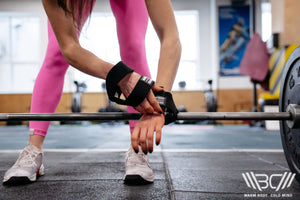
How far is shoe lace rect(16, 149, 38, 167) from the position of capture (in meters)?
0.94

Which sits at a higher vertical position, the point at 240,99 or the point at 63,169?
the point at 63,169

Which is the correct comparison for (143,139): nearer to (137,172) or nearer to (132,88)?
(132,88)

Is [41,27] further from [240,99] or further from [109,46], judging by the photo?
[240,99]

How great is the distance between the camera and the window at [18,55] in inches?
248

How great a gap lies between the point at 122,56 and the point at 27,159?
504 mm

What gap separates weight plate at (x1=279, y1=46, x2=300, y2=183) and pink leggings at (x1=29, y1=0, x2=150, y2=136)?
49cm

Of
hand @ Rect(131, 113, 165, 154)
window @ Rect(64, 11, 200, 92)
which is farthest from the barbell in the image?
window @ Rect(64, 11, 200, 92)

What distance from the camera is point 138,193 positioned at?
76cm

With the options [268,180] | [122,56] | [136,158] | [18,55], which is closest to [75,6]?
[122,56]

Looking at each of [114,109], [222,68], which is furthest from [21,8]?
[222,68]

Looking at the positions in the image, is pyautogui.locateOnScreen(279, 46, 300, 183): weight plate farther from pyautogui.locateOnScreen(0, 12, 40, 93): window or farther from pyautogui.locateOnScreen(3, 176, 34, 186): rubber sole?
pyautogui.locateOnScreen(0, 12, 40, 93): window

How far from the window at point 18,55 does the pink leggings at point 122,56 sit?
5772 mm

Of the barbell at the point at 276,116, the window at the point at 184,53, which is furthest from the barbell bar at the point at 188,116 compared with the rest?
the window at the point at 184,53

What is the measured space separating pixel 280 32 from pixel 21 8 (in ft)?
18.5
